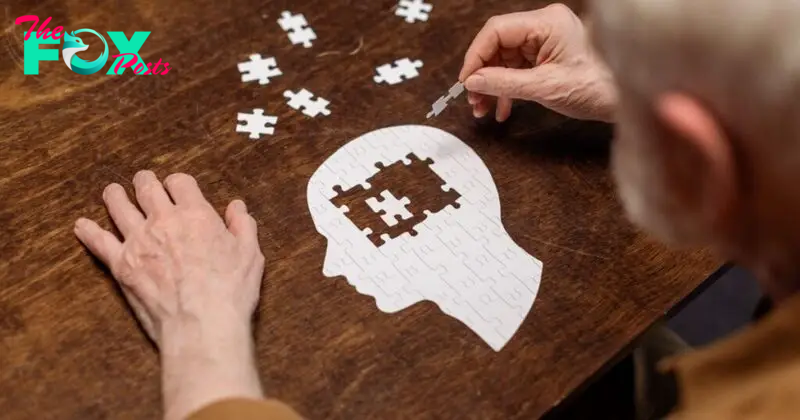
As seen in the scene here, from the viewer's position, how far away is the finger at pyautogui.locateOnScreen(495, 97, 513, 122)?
1.27 m

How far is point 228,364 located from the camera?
0.95 meters

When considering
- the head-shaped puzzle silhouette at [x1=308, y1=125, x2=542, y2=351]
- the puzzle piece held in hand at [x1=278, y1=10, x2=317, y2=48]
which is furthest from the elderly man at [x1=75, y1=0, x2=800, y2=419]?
the puzzle piece held in hand at [x1=278, y1=10, x2=317, y2=48]

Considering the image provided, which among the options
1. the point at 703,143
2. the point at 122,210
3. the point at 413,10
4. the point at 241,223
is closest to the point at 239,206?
the point at 241,223

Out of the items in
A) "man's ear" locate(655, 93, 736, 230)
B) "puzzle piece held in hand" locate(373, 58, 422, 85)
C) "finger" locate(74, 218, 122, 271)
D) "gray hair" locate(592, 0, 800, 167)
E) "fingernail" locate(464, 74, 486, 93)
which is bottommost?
"finger" locate(74, 218, 122, 271)

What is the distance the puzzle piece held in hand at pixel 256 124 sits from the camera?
123cm

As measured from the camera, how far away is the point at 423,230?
3.73 ft

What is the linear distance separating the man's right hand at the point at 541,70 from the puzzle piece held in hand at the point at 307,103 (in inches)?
8.7

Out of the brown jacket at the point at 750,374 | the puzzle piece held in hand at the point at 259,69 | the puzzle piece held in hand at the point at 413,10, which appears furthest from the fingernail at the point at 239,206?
the brown jacket at the point at 750,374

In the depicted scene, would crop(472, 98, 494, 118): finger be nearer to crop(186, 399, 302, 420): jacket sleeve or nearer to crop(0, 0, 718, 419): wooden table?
crop(0, 0, 718, 419): wooden table

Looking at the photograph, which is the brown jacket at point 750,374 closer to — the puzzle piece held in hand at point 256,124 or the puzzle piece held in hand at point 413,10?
the puzzle piece held in hand at point 256,124

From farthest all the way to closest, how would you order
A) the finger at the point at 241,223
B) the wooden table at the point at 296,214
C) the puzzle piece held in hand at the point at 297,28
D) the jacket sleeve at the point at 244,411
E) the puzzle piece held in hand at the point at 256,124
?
the puzzle piece held in hand at the point at 297,28
the puzzle piece held in hand at the point at 256,124
the finger at the point at 241,223
the wooden table at the point at 296,214
the jacket sleeve at the point at 244,411

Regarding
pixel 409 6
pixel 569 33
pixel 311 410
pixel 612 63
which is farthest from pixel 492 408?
pixel 409 6

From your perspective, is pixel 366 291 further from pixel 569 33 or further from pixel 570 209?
pixel 569 33

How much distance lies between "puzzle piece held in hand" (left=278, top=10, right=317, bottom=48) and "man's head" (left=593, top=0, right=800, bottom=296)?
2.39 feet
